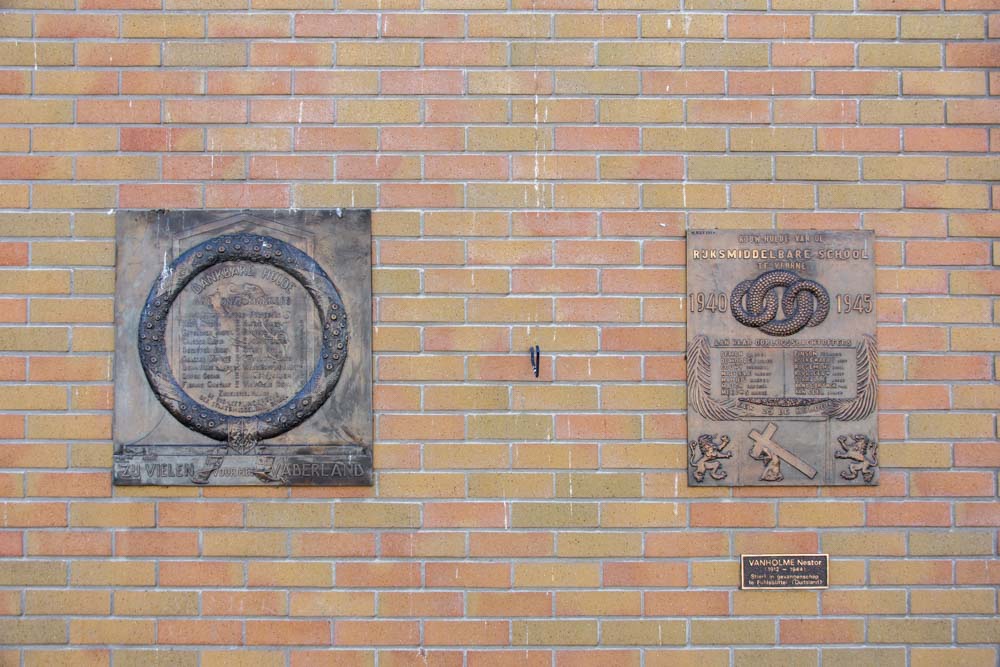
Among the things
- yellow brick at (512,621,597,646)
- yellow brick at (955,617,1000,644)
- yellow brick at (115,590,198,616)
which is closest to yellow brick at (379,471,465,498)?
yellow brick at (512,621,597,646)

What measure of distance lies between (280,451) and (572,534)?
42.1 inches

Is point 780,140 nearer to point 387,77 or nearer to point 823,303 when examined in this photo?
point 823,303

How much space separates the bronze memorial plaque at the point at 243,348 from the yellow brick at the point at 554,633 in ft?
2.55

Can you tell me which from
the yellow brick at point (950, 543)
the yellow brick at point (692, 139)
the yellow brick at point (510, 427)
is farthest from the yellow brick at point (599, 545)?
the yellow brick at point (692, 139)

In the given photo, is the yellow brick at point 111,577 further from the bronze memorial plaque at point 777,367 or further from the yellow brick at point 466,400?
the bronze memorial plaque at point 777,367

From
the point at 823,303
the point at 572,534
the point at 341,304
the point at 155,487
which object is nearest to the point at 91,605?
the point at 155,487

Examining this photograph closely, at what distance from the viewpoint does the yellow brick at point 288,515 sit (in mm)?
3117

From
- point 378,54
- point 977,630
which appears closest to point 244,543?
point 378,54

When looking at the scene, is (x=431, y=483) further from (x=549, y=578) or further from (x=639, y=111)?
(x=639, y=111)

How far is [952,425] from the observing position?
3.14 m

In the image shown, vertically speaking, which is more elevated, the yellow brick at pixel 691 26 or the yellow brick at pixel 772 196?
the yellow brick at pixel 691 26

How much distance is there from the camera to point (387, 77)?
10.4 feet

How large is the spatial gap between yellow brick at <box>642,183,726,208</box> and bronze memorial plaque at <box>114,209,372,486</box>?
102cm

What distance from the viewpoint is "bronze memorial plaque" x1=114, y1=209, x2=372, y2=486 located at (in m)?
3.11
